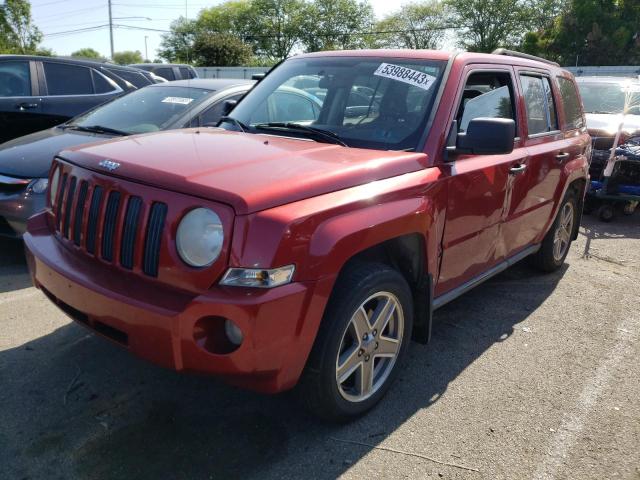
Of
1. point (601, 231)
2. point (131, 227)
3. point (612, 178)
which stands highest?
point (131, 227)

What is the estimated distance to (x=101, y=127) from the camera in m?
5.43

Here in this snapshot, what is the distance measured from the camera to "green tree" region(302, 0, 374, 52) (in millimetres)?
71062

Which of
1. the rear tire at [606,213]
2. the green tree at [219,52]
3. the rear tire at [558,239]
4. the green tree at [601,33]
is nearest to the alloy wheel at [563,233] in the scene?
the rear tire at [558,239]

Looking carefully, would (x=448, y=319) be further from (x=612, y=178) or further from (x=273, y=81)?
(x=612, y=178)

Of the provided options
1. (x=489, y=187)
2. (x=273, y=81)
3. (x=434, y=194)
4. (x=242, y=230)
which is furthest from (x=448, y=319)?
(x=242, y=230)

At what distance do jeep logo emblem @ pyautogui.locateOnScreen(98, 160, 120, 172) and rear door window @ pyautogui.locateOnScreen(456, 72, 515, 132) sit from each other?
6.47 ft

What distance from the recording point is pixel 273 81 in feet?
13.0

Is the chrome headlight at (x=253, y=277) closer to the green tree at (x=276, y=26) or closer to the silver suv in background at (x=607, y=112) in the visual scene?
the silver suv in background at (x=607, y=112)

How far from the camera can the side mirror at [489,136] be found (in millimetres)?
2945

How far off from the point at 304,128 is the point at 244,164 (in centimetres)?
84

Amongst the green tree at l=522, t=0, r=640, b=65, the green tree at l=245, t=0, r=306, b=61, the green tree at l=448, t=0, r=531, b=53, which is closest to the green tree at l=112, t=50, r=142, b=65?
the green tree at l=245, t=0, r=306, b=61

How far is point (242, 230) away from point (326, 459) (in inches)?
46.6

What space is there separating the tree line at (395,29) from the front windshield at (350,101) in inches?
1290

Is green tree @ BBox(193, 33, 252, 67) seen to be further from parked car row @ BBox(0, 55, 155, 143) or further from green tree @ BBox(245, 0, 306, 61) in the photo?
parked car row @ BBox(0, 55, 155, 143)
